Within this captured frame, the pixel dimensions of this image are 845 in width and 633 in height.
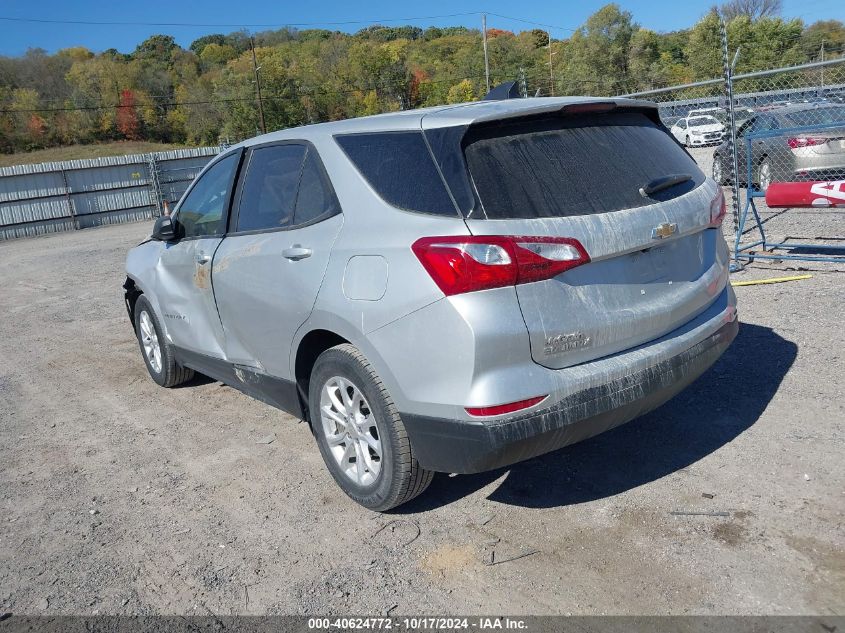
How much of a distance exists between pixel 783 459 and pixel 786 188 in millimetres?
4236

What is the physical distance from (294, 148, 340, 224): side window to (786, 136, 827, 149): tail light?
7.23 meters

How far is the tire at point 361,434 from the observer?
10.5 feet

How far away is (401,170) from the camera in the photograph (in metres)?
3.27

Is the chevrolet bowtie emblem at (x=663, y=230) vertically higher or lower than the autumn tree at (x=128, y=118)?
lower

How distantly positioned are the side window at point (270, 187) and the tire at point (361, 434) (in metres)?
0.93

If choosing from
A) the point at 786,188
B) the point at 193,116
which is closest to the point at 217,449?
the point at 786,188

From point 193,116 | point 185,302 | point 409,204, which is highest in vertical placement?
point 193,116

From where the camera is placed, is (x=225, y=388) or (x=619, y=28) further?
(x=619, y=28)

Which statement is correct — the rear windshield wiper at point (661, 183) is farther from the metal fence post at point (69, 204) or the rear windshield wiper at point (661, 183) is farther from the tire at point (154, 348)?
the metal fence post at point (69, 204)

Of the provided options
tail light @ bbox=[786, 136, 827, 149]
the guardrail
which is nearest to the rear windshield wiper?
tail light @ bbox=[786, 136, 827, 149]

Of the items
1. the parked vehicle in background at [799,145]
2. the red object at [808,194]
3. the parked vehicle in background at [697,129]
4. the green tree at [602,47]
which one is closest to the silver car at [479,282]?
the red object at [808,194]

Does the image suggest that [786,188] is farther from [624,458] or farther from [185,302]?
[185,302]

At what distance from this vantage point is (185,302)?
195 inches

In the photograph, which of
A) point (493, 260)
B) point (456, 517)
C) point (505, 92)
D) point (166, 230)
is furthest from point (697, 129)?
point (493, 260)
